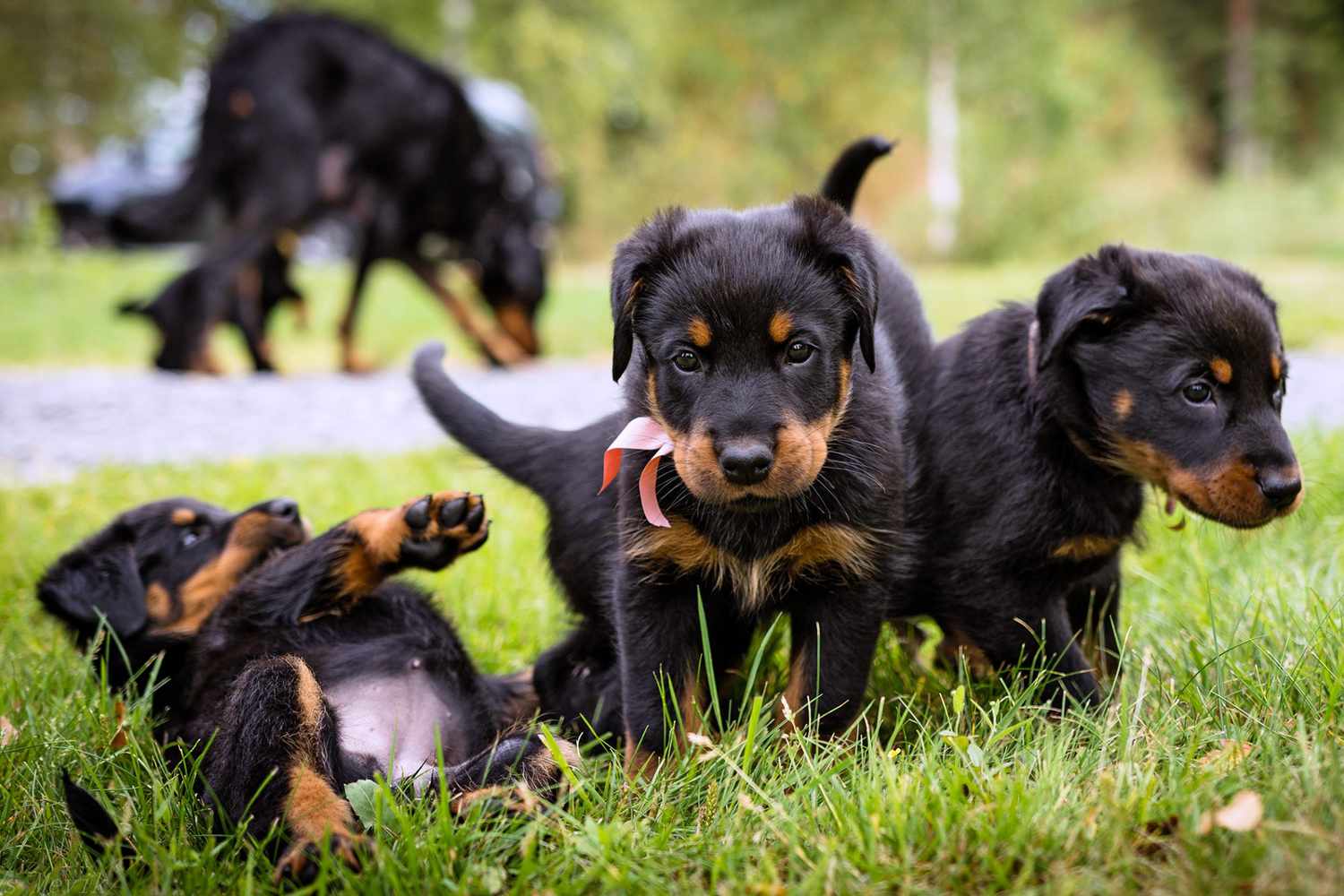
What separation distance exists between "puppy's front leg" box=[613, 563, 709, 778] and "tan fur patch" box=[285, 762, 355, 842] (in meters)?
0.56

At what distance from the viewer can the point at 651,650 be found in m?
2.41

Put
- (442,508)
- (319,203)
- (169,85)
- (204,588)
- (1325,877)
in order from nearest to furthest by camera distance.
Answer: (1325,877)
(442,508)
(204,588)
(319,203)
(169,85)

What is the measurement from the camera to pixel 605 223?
922 inches

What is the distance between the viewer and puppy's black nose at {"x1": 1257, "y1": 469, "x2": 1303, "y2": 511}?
230 cm

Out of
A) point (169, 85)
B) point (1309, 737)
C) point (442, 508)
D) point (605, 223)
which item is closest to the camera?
point (1309, 737)

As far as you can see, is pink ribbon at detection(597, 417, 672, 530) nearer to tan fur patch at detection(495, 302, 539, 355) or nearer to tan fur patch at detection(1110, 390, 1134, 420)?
tan fur patch at detection(1110, 390, 1134, 420)

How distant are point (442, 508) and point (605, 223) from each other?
69.5 feet

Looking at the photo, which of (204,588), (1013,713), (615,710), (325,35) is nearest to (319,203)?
(325,35)

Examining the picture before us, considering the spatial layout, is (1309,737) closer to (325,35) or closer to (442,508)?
(442,508)

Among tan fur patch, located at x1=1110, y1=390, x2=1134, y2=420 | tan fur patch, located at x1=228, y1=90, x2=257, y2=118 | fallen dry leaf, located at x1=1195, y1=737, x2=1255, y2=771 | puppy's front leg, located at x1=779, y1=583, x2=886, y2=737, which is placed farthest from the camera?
tan fur patch, located at x1=228, y1=90, x2=257, y2=118

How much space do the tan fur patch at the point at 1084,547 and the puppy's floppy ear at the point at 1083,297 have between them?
0.38 metres

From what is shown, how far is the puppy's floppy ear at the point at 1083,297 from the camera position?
2.43m

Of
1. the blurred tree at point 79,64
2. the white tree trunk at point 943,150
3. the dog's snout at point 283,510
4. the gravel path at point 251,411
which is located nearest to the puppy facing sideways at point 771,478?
the dog's snout at point 283,510

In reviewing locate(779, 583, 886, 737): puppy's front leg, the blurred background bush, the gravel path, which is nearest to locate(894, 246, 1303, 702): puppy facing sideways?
locate(779, 583, 886, 737): puppy's front leg
